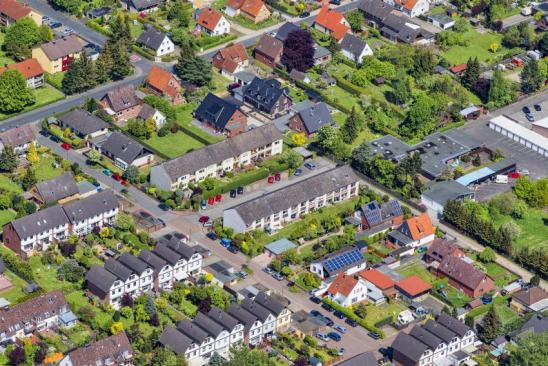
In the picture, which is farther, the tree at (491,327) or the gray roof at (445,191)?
the gray roof at (445,191)

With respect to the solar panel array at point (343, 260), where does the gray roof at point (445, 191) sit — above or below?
above

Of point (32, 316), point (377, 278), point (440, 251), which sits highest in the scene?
point (440, 251)

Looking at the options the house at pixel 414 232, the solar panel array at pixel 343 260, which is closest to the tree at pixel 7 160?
the solar panel array at pixel 343 260

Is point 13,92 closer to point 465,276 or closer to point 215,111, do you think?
point 215,111

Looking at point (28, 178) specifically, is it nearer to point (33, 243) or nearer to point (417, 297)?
point (33, 243)

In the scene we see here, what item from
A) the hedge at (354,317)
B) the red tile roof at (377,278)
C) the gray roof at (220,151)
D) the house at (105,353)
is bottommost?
the hedge at (354,317)

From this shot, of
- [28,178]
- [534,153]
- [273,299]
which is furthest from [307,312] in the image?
[534,153]

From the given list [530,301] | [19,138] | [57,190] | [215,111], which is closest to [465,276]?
[530,301]

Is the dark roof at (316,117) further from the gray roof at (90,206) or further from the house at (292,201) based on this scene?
the gray roof at (90,206)
